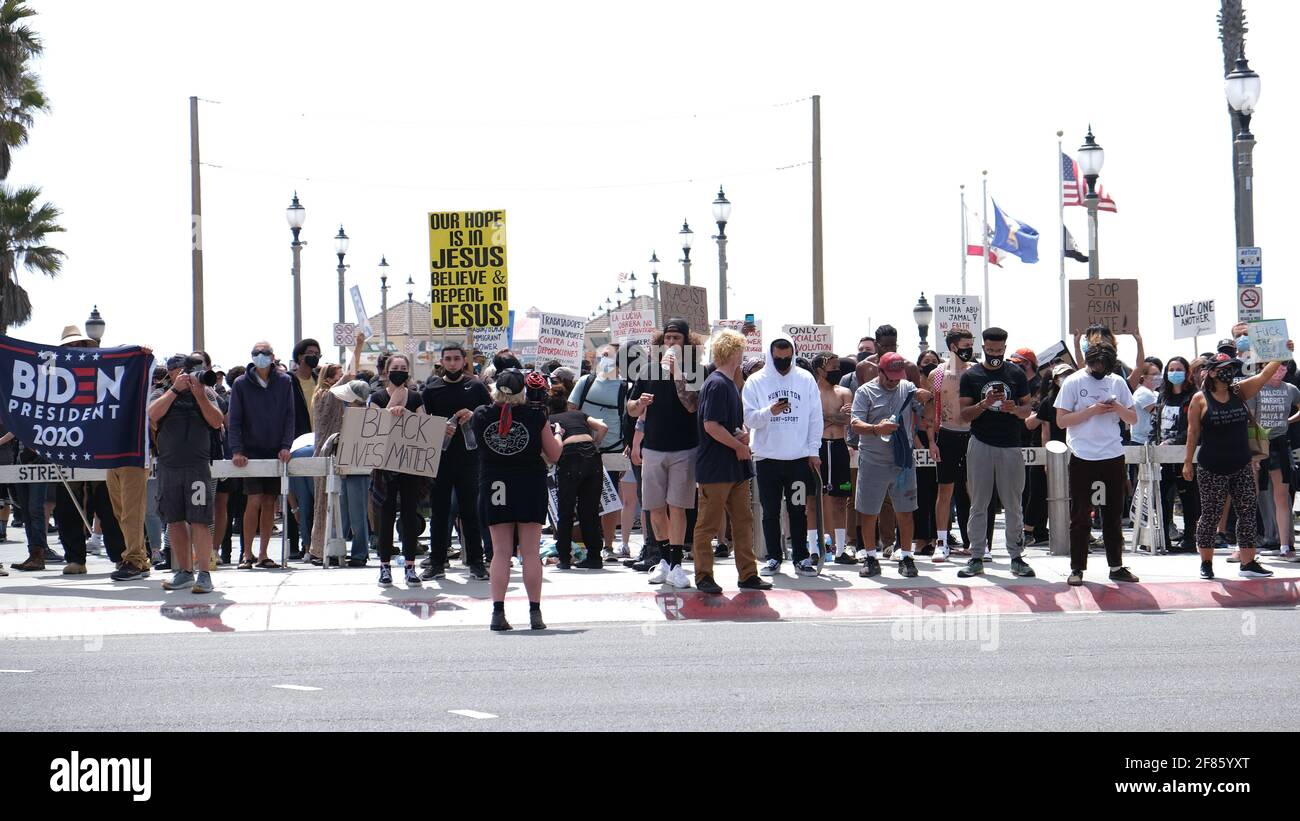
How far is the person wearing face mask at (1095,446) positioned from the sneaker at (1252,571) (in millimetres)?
1046

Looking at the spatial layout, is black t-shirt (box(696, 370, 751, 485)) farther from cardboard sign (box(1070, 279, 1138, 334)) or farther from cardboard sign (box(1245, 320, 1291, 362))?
cardboard sign (box(1070, 279, 1138, 334))

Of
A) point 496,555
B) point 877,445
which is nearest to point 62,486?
point 496,555

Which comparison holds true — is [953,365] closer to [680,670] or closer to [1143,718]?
[680,670]

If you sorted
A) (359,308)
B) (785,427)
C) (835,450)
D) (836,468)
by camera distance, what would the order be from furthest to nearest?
1. (359,308)
2. (835,450)
3. (836,468)
4. (785,427)

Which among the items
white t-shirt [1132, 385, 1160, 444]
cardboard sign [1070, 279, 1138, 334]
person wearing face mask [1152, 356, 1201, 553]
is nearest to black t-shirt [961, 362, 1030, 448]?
person wearing face mask [1152, 356, 1201, 553]

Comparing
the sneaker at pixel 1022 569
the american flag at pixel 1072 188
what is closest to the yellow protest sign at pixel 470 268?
the sneaker at pixel 1022 569

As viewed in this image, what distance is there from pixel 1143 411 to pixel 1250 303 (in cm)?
164

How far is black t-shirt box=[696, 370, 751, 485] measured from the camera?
13.9m

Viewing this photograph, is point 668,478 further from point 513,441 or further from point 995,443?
point 995,443

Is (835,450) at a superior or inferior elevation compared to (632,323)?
inferior

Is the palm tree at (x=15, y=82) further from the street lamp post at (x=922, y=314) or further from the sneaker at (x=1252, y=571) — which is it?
the sneaker at (x=1252, y=571)

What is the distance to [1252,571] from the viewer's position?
14.7m

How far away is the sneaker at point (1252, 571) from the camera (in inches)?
576

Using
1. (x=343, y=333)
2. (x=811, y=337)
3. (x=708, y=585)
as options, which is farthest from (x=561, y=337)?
(x=343, y=333)
